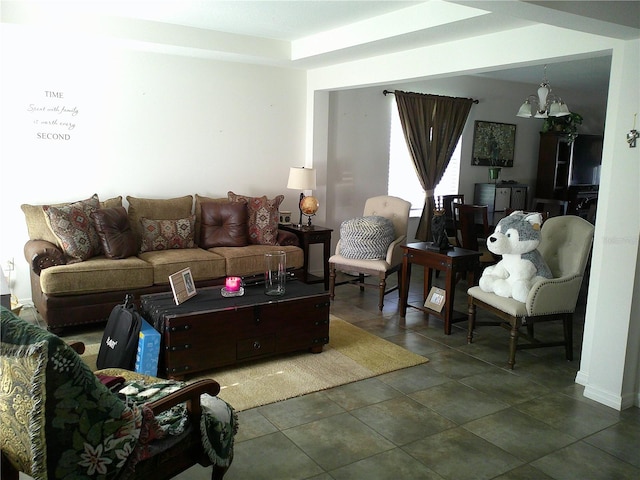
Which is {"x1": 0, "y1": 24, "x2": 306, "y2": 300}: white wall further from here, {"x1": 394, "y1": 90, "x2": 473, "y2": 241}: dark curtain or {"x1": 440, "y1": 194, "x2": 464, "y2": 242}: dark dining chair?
{"x1": 440, "y1": 194, "x2": 464, "y2": 242}: dark dining chair

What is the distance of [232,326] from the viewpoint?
3.45 metres

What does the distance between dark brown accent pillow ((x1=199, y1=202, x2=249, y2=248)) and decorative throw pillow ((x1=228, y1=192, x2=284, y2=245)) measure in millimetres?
78

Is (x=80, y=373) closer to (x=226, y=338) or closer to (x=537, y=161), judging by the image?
(x=226, y=338)

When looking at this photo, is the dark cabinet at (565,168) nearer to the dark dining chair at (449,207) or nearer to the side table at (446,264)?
the dark dining chair at (449,207)

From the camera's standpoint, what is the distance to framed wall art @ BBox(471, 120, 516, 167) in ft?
24.8

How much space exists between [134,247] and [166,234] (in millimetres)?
340

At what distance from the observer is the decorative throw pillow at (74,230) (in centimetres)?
423

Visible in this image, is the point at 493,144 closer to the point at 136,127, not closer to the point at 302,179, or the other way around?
the point at 302,179

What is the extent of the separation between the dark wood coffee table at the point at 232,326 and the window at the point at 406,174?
3.47 meters

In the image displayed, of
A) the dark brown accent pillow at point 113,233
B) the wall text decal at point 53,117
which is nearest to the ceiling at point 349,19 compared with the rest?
the wall text decal at point 53,117

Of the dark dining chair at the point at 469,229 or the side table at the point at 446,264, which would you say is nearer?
the side table at the point at 446,264

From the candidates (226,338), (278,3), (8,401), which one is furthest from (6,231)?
(8,401)

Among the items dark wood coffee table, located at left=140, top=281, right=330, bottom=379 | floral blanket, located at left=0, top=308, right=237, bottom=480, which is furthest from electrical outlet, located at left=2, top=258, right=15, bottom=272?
floral blanket, located at left=0, top=308, right=237, bottom=480

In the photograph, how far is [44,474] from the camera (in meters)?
1.61
